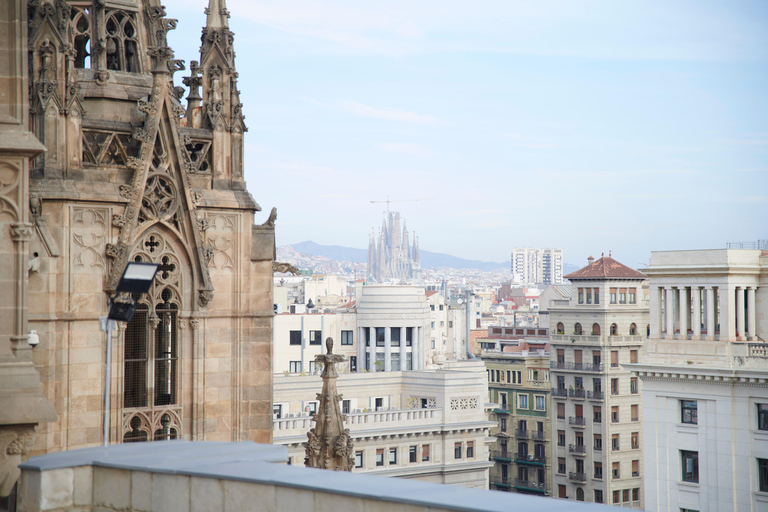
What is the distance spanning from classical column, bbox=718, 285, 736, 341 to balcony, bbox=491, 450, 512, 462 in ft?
188

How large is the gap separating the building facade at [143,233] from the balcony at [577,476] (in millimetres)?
87728

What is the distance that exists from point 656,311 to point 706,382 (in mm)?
7438

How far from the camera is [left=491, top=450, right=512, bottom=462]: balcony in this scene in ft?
364

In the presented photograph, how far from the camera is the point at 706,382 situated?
53906 mm

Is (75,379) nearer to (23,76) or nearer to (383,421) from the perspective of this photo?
(23,76)

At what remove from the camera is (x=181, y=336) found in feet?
56.3

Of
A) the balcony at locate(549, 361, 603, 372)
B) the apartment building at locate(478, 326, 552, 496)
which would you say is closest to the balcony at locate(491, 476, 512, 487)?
the apartment building at locate(478, 326, 552, 496)

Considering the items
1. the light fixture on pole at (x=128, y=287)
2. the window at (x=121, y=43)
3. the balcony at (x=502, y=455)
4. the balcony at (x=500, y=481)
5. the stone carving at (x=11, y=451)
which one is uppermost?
the window at (x=121, y=43)

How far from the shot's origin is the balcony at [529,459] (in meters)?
108

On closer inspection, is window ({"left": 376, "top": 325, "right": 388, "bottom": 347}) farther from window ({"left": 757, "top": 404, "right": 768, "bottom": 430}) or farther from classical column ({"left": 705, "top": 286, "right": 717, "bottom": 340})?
window ({"left": 757, "top": 404, "right": 768, "bottom": 430})

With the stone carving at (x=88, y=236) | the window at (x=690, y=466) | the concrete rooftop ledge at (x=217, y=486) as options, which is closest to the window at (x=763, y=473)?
the window at (x=690, y=466)

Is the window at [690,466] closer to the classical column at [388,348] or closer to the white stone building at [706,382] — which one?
the white stone building at [706,382]

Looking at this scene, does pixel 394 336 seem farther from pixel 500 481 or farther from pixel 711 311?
pixel 711 311

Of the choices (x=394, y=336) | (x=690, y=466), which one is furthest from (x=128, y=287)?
(x=394, y=336)
